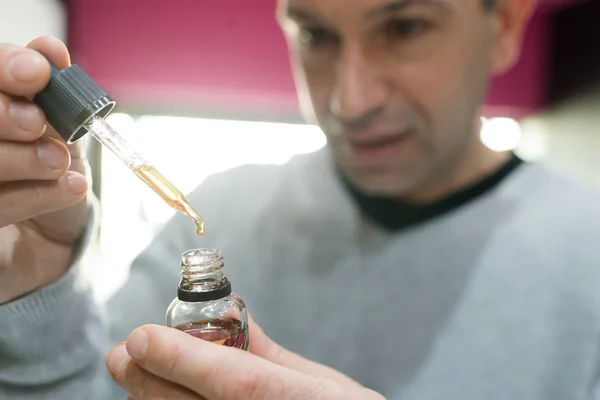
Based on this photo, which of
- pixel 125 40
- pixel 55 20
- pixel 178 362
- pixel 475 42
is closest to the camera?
pixel 178 362

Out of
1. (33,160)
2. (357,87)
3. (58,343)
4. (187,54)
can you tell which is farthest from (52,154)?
(187,54)

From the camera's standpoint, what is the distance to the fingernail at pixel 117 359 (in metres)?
0.39

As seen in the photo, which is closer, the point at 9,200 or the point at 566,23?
the point at 9,200

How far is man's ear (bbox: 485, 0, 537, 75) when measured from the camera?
78cm

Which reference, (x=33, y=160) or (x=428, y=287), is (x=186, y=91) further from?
(x=33, y=160)

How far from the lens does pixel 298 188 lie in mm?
943

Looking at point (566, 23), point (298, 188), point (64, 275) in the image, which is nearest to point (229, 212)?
point (298, 188)

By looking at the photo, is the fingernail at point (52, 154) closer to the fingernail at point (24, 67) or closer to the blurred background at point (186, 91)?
the fingernail at point (24, 67)

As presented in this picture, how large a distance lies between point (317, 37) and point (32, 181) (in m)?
0.49

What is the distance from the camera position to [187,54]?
1.86 meters

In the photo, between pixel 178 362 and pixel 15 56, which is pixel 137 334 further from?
pixel 15 56

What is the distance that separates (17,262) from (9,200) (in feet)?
0.41

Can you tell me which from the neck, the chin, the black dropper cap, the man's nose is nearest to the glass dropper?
the black dropper cap

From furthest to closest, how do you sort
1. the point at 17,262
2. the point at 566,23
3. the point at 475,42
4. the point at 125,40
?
1. the point at 566,23
2. the point at 125,40
3. the point at 475,42
4. the point at 17,262
